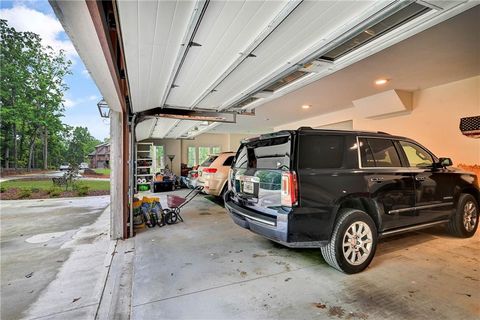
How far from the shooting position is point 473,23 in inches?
115

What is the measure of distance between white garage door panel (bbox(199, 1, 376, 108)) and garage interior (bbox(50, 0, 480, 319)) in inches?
0.6

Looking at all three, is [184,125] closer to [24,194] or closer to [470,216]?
[24,194]

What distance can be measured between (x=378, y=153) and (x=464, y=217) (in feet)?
7.42

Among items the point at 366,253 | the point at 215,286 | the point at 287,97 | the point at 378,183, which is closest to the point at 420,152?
the point at 378,183

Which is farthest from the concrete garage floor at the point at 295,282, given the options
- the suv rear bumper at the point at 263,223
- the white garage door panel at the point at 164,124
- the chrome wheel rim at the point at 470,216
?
the white garage door panel at the point at 164,124

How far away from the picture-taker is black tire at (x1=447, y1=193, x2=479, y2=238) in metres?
3.93

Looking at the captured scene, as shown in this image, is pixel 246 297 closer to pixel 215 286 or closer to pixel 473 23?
pixel 215 286

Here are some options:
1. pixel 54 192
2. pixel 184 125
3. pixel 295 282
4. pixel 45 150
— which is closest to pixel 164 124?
pixel 184 125

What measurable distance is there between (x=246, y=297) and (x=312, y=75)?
2.92m

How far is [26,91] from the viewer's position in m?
15.2

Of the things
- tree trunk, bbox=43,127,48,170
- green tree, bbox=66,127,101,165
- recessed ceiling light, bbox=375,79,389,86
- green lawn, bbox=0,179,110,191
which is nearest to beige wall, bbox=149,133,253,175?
green lawn, bbox=0,179,110,191

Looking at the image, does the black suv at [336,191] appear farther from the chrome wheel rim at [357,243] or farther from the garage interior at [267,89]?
the garage interior at [267,89]

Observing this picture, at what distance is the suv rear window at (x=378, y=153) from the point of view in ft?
10.3

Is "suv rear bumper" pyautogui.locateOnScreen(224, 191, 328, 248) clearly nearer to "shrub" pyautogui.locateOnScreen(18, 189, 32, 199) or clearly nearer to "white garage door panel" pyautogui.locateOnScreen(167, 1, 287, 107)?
"white garage door panel" pyautogui.locateOnScreen(167, 1, 287, 107)
